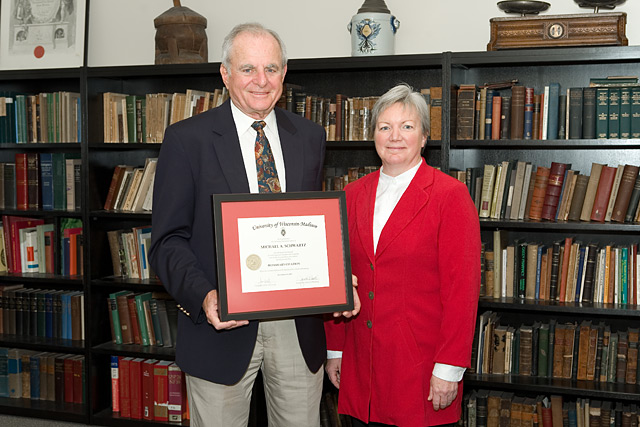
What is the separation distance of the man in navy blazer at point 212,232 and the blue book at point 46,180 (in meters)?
2.25

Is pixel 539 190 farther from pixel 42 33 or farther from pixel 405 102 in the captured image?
pixel 42 33

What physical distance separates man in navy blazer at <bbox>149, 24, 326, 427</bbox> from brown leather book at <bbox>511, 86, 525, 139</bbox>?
146 cm

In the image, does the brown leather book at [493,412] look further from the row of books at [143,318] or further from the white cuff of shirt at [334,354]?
the row of books at [143,318]

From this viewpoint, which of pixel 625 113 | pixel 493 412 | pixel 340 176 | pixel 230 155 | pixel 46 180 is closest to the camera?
pixel 230 155

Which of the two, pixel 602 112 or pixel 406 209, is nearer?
pixel 406 209

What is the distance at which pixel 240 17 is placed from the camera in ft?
13.3

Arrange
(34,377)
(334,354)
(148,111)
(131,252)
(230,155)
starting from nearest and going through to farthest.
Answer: (230,155), (334,354), (148,111), (131,252), (34,377)

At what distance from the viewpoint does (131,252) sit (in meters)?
3.99

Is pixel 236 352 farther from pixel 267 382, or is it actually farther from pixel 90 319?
pixel 90 319

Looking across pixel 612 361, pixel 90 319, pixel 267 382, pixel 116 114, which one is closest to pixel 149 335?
pixel 90 319

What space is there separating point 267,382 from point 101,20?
2.94 meters

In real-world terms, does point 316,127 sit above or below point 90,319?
above

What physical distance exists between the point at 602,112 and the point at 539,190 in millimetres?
455

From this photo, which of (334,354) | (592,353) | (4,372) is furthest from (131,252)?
(592,353)
